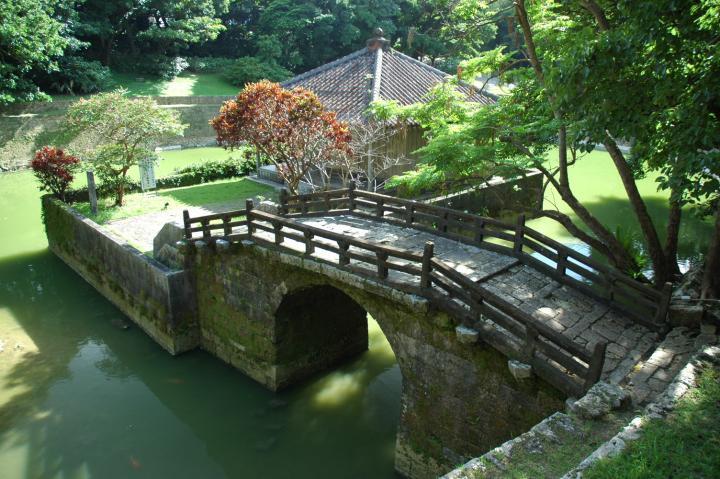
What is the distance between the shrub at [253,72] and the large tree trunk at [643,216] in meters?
39.1

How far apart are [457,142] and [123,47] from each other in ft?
147

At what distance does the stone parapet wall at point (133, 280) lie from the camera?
1405 centimetres

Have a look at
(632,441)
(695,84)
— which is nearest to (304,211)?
(695,84)

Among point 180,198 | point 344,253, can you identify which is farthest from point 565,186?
point 180,198

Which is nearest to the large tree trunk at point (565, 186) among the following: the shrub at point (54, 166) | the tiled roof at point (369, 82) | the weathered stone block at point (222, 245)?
the weathered stone block at point (222, 245)

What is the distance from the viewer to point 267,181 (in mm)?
25500

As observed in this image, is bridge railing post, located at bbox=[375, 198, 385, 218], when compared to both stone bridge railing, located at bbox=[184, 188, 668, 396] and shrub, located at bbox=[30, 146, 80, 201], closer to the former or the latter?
stone bridge railing, located at bbox=[184, 188, 668, 396]

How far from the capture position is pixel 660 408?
20.5ft

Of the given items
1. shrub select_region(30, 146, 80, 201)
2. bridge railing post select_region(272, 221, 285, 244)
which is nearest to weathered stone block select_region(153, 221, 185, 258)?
bridge railing post select_region(272, 221, 285, 244)

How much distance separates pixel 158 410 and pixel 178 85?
39.9 meters

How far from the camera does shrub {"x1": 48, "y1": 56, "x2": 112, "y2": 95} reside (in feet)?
128

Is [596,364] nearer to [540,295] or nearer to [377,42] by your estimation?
[540,295]

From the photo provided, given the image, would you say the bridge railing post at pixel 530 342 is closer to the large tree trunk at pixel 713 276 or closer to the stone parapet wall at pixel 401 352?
the stone parapet wall at pixel 401 352

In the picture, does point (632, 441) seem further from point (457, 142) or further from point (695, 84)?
point (457, 142)
